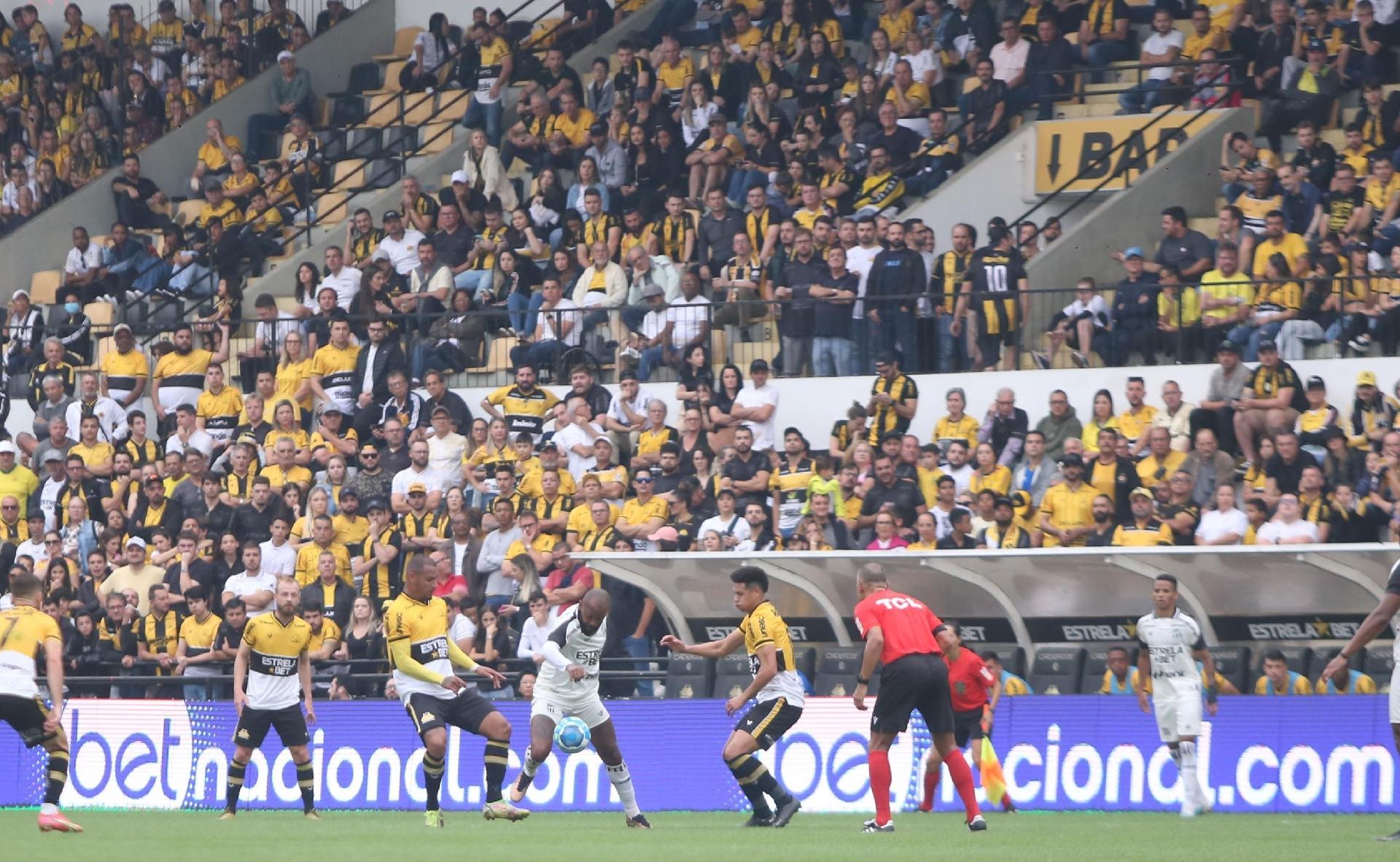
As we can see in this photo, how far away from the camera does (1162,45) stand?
25781 mm

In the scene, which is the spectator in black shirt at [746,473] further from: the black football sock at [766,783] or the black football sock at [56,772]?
the black football sock at [56,772]

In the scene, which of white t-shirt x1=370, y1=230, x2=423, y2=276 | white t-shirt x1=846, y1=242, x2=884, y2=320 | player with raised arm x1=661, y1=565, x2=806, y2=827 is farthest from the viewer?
white t-shirt x1=370, y1=230, x2=423, y2=276

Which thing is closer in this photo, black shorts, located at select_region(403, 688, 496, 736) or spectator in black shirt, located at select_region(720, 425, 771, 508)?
black shorts, located at select_region(403, 688, 496, 736)

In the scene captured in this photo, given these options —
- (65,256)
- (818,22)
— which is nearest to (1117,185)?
(818,22)

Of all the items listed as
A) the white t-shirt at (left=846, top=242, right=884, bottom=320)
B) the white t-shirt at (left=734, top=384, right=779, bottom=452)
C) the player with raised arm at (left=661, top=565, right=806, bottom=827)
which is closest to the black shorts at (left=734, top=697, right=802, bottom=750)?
the player with raised arm at (left=661, top=565, right=806, bottom=827)

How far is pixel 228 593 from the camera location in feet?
78.2

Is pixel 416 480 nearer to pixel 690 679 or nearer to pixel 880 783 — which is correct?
pixel 690 679

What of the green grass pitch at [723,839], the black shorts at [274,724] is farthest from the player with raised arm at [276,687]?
the green grass pitch at [723,839]

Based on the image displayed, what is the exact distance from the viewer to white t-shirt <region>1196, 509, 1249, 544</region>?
64.2ft

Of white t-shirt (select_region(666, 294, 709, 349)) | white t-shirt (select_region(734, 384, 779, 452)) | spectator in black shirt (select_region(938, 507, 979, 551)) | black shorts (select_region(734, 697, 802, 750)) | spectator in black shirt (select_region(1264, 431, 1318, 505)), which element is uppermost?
white t-shirt (select_region(666, 294, 709, 349))

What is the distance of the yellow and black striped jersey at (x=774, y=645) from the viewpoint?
16.0m

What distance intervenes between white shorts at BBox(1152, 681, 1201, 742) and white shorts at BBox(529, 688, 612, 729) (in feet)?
14.4

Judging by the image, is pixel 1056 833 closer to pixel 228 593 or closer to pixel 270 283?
pixel 228 593

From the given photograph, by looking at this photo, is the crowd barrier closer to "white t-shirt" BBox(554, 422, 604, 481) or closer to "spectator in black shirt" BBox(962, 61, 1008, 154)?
"white t-shirt" BBox(554, 422, 604, 481)
